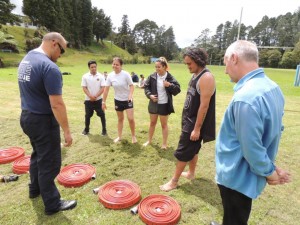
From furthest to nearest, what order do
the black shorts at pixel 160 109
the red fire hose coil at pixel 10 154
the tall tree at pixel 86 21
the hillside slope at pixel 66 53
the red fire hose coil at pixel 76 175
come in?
the tall tree at pixel 86 21 < the hillside slope at pixel 66 53 < the black shorts at pixel 160 109 < the red fire hose coil at pixel 10 154 < the red fire hose coil at pixel 76 175

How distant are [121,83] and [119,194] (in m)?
2.83

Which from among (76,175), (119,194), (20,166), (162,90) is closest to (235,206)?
(119,194)

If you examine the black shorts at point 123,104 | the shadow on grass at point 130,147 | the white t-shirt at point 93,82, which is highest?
the white t-shirt at point 93,82

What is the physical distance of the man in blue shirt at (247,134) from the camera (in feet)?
5.93

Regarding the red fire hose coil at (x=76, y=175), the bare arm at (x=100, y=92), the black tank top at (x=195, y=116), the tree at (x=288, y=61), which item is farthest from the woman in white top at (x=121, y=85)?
the tree at (x=288, y=61)

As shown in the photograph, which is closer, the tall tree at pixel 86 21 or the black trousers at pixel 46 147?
the black trousers at pixel 46 147

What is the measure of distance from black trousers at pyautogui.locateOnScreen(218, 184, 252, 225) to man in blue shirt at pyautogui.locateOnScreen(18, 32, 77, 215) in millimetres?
2063

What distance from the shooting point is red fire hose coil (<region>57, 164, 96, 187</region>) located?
A: 399 cm

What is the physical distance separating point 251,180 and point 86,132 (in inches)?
210

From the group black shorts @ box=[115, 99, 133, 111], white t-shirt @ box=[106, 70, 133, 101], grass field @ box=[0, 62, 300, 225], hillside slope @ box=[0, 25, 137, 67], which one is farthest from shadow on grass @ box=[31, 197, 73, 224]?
hillside slope @ box=[0, 25, 137, 67]

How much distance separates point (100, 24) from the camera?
76625mm

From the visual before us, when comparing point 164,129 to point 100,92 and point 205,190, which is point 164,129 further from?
point 100,92

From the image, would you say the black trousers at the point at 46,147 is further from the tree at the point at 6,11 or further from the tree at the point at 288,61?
the tree at the point at 288,61

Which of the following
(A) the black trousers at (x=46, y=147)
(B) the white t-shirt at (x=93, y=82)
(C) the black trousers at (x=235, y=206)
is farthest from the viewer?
(B) the white t-shirt at (x=93, y=82)
